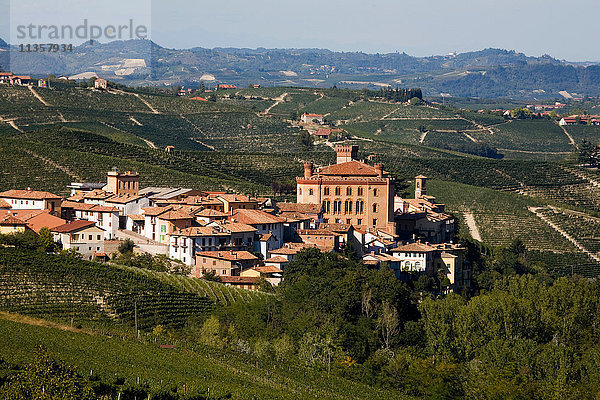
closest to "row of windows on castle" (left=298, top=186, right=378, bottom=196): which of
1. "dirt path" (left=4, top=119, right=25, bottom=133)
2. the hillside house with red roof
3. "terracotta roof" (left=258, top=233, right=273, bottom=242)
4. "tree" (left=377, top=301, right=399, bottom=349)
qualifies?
"terracotta roof" (left=258, top=233, right=273, bottom=242)

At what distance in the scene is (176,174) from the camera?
91.6 metres

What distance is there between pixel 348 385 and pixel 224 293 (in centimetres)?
1372

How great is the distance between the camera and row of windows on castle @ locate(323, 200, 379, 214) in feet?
239

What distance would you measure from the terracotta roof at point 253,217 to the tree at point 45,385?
3053cm

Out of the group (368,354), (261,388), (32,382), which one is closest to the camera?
(32,382)

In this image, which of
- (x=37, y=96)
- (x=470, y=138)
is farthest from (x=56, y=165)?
(x=470, y=138)

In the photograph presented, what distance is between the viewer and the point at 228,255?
195 ft

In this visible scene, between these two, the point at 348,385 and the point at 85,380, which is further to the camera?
the point at 348,385

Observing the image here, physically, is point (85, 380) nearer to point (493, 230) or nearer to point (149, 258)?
point (149, 258)

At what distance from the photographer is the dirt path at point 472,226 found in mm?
91125

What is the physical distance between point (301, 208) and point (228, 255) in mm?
12828

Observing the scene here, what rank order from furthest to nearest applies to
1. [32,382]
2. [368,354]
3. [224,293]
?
[224,293] < [368,354] < [32,382]

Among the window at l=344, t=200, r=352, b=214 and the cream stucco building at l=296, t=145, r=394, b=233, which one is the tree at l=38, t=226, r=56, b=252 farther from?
the window at l=344, t=200, r=352, b=214

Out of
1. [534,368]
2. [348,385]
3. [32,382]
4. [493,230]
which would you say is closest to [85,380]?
[32,382]
